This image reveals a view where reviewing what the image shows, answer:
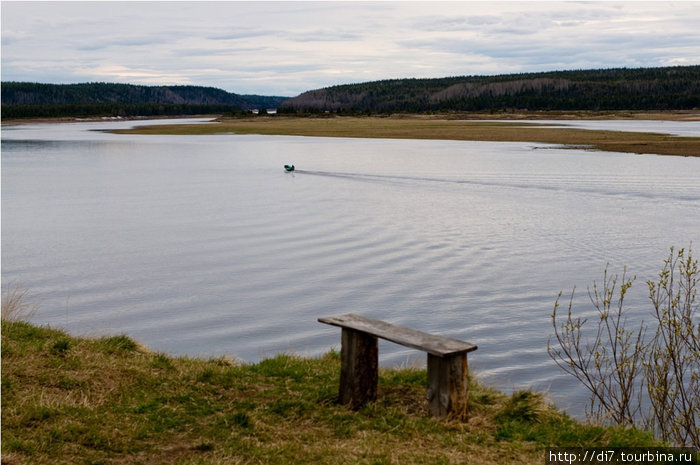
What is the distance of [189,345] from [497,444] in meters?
5.87

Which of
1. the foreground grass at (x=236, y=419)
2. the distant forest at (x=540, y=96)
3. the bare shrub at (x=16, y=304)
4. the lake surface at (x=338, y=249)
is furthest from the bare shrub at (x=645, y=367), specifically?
the distant forest at (x=540, y=96)

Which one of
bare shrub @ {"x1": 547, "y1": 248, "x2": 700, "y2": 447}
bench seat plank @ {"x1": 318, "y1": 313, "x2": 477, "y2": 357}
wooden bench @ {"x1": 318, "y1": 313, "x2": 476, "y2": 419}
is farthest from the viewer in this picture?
bare shrub @ {"x1": 547, "y1": 248, "x2": 700, "y2": 447}

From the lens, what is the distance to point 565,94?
16788 cm

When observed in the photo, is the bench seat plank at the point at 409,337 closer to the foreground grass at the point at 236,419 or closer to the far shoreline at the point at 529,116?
the foreground grass at the point at 236,419

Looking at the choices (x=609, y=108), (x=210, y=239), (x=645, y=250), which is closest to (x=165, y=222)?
(x=210, y=239)

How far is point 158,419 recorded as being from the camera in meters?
6.84

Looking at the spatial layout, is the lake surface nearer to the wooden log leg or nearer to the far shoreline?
the wooden log leg

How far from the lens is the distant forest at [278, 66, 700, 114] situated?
14188 centimetres

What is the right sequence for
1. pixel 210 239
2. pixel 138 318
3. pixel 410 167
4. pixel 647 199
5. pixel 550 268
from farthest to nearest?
pixel 410 167 → pixel 647 199 → pixel 210 239 → pixel 550 268 → pixel 138 318

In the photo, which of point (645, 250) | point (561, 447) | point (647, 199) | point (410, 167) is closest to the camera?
point (561, 447)

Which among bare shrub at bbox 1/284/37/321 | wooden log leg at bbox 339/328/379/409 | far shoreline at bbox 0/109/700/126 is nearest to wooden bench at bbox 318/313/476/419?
wooden log leg at bbox 339/328/379/409

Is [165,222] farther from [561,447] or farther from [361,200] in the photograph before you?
[561,447]

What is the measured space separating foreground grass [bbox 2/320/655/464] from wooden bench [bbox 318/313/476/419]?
0.16 m

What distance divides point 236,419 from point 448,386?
195 centimetres
